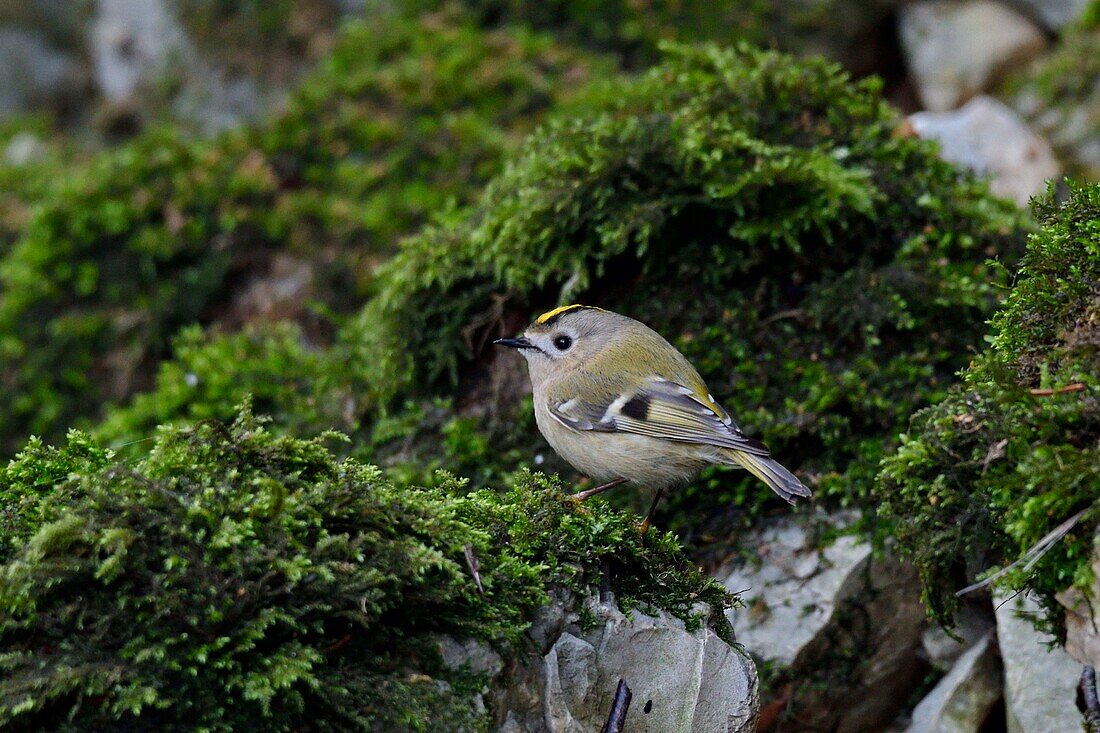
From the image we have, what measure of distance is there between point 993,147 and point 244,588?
5.79 metres

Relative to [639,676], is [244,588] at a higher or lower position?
higher

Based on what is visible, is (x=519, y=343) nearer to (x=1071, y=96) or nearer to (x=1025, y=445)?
(x=1025, y=445)

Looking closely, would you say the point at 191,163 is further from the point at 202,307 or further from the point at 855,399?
the point at 855,399

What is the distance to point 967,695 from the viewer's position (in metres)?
4.20

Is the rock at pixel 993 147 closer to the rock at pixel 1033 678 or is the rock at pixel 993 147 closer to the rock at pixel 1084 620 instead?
the rock at pixel 1033 678

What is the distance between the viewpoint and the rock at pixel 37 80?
12109mm

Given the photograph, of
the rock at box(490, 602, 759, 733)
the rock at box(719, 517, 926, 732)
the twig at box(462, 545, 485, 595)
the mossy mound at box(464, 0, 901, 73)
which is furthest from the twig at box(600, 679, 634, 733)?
the mossy mound at box(464, 0, 901, 73)

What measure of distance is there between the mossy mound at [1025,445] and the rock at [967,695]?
72 cm

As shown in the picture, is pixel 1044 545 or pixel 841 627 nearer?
pixel 1044 545

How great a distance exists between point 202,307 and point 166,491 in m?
4.98

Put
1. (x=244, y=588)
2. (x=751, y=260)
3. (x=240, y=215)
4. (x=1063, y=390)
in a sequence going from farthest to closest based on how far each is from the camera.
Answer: (x=240, y=215) < (x=751, y=260) < (x=1063, y=390) < (x=244, y=588)

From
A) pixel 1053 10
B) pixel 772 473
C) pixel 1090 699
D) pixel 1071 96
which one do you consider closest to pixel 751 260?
pixel 772 473

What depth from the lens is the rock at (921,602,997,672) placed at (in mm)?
4441

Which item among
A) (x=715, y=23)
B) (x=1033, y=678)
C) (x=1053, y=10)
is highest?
(x=1053, y=10)
